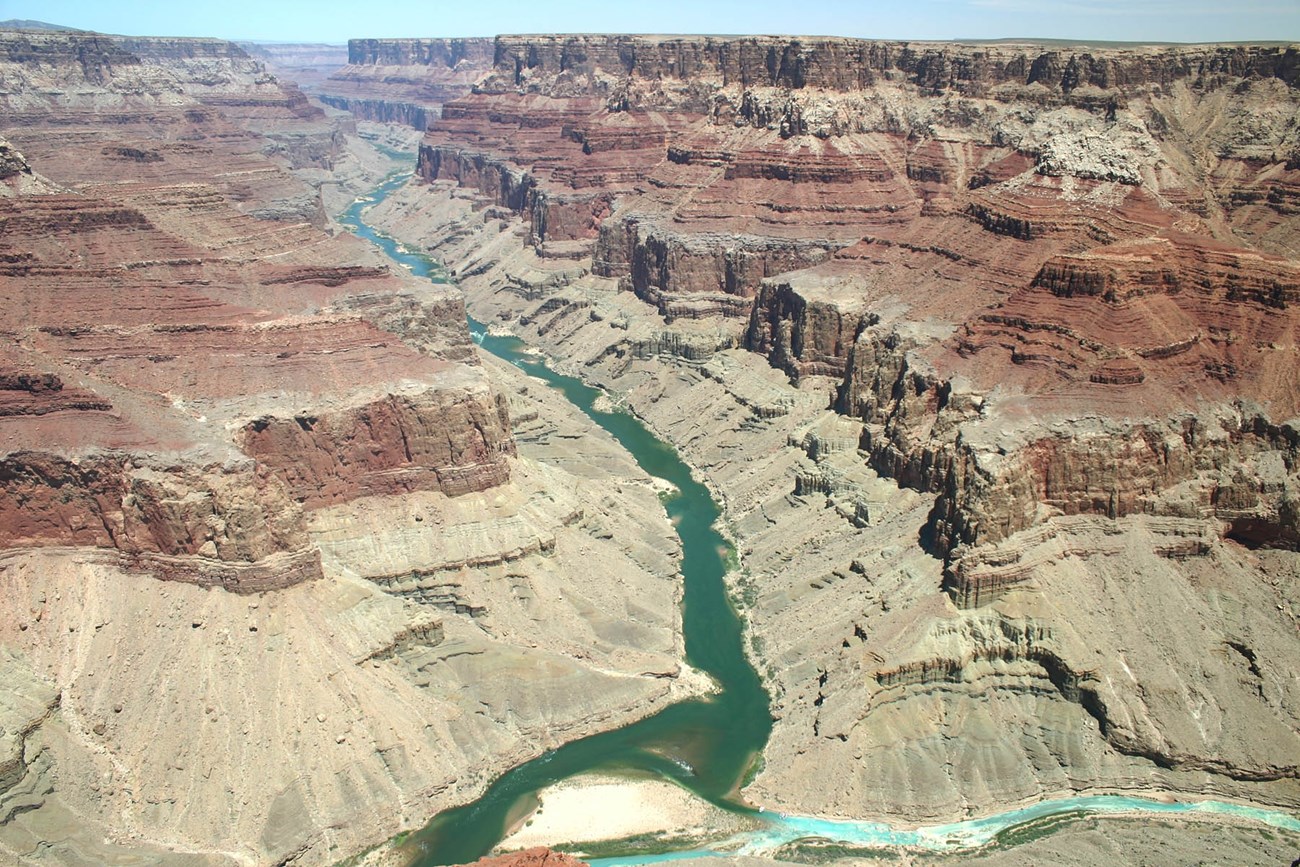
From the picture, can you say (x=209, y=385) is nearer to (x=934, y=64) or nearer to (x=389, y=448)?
(x=389, y=448)

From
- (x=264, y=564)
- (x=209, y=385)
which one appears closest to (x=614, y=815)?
(x=264, y=564)

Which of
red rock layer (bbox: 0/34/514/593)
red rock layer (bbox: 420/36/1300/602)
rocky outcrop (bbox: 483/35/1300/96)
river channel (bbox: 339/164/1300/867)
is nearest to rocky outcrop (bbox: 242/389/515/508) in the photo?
red rock layer (bbox: 0/34/514/593)

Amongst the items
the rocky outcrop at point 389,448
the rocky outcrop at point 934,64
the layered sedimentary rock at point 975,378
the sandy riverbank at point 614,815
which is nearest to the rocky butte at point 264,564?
the rocky outcrop at point 389,448

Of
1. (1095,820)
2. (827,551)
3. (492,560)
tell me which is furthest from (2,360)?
(1095,820)

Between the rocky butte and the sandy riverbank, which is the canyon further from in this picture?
the sandy riverbank

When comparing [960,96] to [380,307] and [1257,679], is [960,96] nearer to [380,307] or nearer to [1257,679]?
[380,307]
